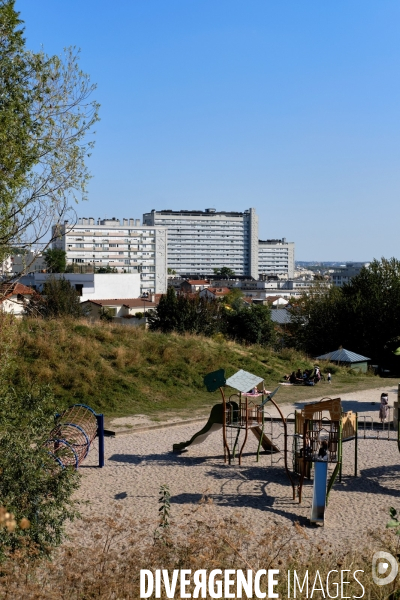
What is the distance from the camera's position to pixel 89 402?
20.9 meters

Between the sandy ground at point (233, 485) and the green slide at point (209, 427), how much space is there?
270mm

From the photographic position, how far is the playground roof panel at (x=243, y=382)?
1505 centimetres

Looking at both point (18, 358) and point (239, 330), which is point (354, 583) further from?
point (239, 330)

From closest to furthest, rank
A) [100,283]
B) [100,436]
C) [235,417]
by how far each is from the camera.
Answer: [100,436] < [235,417] < [100,283]

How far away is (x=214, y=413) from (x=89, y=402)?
6333 mm

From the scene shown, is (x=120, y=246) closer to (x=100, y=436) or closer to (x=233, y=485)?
(x=100, y=436)

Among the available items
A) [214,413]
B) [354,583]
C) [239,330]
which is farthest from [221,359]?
[239,330]

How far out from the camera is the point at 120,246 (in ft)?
575

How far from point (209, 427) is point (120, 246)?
161 meters

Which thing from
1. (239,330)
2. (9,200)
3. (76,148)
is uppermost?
(76,148)

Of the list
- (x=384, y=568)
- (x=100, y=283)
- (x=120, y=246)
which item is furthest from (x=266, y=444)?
(x=120, y=246)

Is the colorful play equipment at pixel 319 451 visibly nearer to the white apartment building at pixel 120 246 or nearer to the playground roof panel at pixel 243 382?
the playground roof panel at pixel 243 382

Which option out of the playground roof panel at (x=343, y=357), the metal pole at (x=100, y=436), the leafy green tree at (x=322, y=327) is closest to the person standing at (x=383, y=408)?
the metal pole at (x=100, y=436)

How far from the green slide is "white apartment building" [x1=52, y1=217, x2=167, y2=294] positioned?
15330cm
